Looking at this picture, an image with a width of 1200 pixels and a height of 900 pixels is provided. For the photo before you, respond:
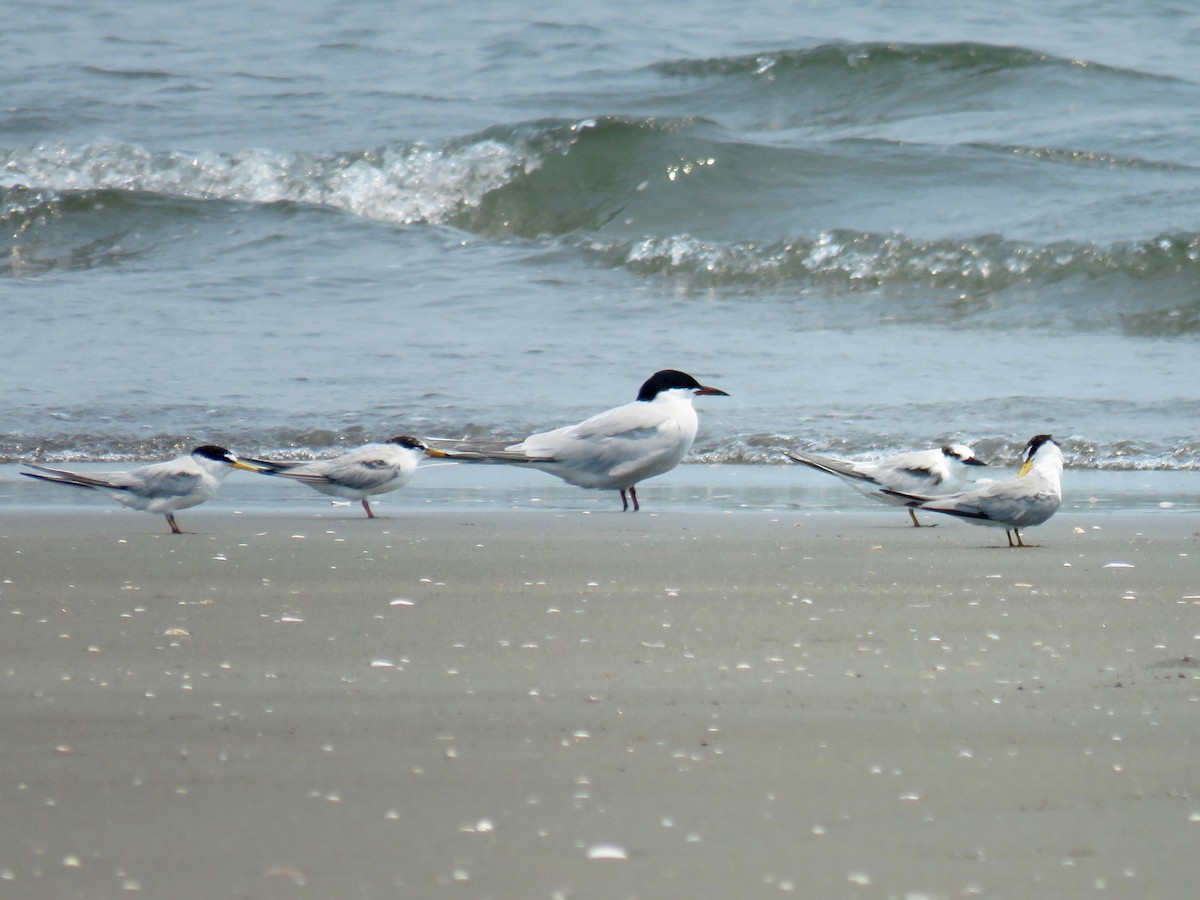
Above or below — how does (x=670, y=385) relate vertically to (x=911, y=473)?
above

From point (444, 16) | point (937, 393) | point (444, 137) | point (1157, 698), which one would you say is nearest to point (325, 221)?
point (444, 137)

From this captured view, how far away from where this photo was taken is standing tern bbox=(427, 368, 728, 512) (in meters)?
6.27

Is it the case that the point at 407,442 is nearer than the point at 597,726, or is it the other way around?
the point at 597,726

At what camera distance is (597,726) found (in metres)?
2.47

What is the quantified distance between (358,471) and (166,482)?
76cm

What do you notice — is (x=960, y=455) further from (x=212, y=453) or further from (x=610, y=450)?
(x=212, y=453)

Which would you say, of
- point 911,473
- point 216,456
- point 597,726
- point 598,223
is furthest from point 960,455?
point 598,223

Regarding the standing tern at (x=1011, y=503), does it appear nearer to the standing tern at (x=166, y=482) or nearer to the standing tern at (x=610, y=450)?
the standing tern at (x=610, y=450)

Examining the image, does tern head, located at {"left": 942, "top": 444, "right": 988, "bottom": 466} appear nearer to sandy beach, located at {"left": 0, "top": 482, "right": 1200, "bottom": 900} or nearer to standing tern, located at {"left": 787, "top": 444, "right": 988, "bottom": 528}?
standing tern, located at {"left": 787, "top": 444, "right": 988, "bottom": 528}

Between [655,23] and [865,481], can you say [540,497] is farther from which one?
[655,23]

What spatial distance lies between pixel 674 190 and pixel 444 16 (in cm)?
708

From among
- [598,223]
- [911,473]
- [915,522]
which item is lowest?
[915,522]

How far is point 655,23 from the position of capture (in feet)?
63.6

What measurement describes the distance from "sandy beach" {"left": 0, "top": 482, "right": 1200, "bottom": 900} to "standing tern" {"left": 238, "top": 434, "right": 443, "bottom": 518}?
1.48 m
